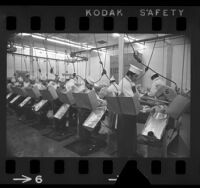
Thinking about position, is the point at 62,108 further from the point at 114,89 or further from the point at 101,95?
the point at 114,89

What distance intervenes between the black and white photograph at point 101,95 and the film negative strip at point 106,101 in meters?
0.01

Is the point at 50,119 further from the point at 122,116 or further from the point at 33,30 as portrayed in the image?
the point at 33,30

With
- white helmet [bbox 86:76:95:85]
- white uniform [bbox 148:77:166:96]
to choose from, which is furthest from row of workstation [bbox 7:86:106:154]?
white uniform [bbox 148:77:166:96]

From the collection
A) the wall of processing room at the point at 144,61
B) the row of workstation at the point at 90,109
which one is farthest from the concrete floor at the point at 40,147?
the wall of processing room at the point at 144,61

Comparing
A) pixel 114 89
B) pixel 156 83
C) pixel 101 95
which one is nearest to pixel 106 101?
pixel 114 89

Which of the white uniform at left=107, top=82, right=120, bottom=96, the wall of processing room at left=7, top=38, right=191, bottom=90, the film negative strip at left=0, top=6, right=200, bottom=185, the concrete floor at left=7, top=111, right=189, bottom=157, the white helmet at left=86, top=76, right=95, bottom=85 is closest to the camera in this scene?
the film negative strip at left=0, top=6, right=200, bottom=185

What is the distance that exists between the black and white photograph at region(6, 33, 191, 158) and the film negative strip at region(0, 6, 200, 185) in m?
0.01

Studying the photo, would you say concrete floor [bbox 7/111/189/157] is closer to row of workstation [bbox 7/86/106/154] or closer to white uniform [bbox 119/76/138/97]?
row of workstation [bbox 7/86/106/154]

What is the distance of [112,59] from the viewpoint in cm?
200

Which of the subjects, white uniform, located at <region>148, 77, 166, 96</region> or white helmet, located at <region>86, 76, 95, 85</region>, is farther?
white helmet, located at <region>86, 76, 95, 85</region>

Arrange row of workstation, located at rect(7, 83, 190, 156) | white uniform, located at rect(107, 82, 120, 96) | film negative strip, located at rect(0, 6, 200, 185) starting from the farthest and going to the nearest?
white uniform, located at rect(107, 82, 120, 96)
row of workstation, located at rect(7, 83, 190, 156)
film negative strip, located at rect(0, 6, 200, 185)

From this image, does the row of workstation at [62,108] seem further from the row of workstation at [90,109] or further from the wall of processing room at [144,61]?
the wall of processing room at [144,61]

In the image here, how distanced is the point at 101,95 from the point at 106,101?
0.88ft

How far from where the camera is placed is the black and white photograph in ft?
4.47
